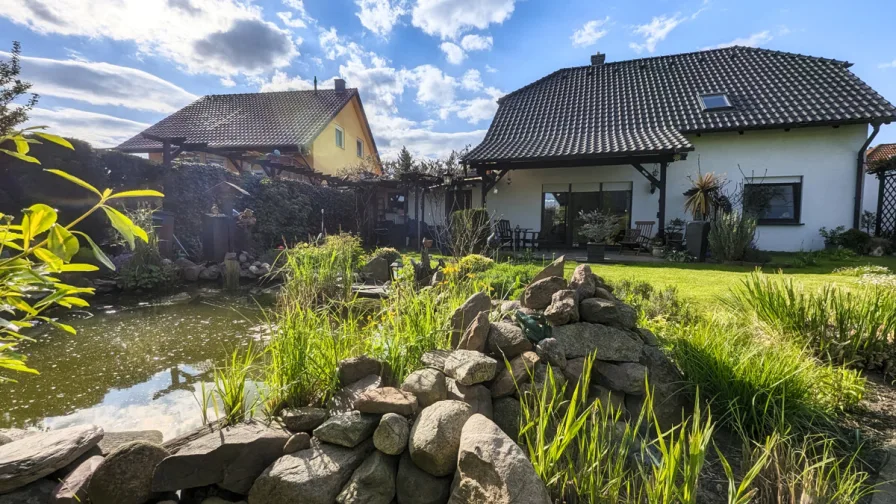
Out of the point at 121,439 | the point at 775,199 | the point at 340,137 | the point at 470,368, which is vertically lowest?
the point at 121,439

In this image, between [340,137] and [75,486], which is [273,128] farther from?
[75,486]

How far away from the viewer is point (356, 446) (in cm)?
155

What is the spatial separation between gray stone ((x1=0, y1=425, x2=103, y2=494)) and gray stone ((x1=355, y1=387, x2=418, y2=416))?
1166 mm

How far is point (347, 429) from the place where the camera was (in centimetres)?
152

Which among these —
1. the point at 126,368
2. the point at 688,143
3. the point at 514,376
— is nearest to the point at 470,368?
the point at 514,376

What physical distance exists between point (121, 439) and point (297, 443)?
0.98 m

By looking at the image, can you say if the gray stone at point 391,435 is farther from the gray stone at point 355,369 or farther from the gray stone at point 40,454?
the gray stone at point 40,454

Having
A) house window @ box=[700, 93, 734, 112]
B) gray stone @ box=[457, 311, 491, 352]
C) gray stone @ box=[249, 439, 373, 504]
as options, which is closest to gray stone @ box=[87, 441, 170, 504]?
gray stone @ box=[249, 439, 373, 504]

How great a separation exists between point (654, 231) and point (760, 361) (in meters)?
9.33

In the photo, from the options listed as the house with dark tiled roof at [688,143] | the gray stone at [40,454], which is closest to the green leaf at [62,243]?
the gray stone at [40,454]

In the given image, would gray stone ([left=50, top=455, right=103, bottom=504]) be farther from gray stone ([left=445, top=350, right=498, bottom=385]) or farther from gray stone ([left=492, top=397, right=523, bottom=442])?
gray stone ([left=492, top=397, right=523, bottom=442])

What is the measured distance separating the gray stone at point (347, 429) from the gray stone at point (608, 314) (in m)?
1.34

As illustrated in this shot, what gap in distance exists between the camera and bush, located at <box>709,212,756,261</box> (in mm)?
7098

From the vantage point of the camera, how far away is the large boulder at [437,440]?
139 cm
